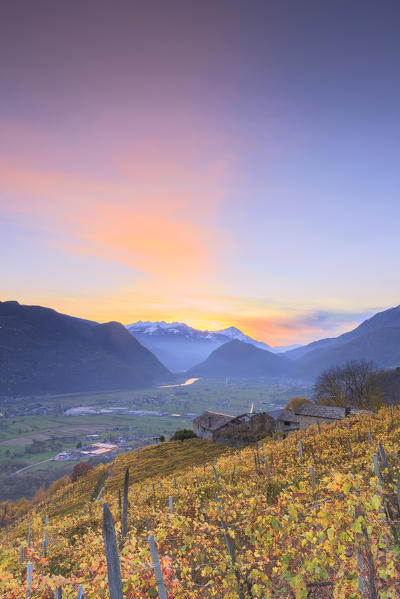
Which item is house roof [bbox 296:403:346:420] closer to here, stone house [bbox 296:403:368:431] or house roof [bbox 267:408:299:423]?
stone house [bbox 296:403:368:431]

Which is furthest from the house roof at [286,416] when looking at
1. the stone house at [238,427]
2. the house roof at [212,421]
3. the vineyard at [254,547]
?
the vineyard at [254,547]

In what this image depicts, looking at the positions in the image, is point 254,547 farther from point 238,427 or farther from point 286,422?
point 238,427

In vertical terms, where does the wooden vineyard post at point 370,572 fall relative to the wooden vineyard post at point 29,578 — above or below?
above

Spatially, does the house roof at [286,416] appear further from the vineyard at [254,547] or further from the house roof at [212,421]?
the vineyard at [254,547]

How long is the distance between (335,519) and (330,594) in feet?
11.8

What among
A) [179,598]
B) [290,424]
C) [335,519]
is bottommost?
[290,424]

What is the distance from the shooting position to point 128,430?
18388 cm

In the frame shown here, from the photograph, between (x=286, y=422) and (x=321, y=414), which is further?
(x=286, y=422)

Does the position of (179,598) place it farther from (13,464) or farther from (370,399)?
(13,464)

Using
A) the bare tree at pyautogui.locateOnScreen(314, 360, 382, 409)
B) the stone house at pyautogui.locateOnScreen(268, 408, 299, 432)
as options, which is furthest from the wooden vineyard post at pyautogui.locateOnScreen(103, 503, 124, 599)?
the bare tree at pyautogui.locateOnScreen(314, 360, 382, 409)

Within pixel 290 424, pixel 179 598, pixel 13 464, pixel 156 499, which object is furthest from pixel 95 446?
pixel 179 598

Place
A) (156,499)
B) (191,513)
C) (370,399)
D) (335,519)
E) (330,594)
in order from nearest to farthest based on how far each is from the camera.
→ (335,519), (330,594), (191,513), (156,499), (370,399)

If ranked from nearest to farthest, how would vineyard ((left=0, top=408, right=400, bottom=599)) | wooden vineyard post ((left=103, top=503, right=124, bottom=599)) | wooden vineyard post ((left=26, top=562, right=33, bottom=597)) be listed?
wooden vineyard post ((left=103, top=503, right=124, bottom=599)) < vineyard ((left=0, top=408, right=400, bottom=599)) < wooden vineyard post ((left=26, top=562, right=33, bottom=597))

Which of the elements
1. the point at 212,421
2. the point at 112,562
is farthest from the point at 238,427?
the point at 112,562
